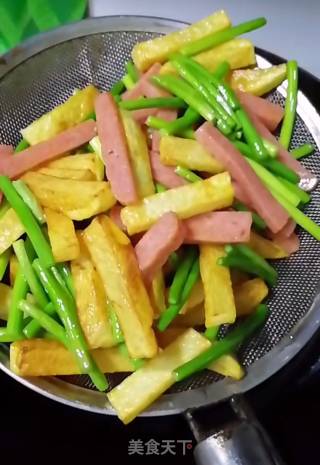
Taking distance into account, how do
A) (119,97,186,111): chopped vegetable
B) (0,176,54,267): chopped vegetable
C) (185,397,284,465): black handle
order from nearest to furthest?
(185,397,284,465): black handle < (0,176,54,267): chopped vegetable < (119,97,186,111): chopped vegetable

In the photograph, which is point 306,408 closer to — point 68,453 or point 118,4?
point 68,453

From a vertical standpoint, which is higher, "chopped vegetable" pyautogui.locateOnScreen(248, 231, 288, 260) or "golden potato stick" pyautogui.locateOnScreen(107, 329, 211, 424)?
"chopped vegetable" pyautogui.locateOnScreen(248, 231, 288, 260)

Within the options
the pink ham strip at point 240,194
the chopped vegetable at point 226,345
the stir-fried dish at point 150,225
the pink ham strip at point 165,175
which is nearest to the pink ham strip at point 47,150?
the stir-fried dish at point 150,225

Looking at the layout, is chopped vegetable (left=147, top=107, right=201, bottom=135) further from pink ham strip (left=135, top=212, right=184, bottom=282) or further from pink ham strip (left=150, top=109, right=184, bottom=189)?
pink ham strip (left=135, top=212, right=184, bottom=282)

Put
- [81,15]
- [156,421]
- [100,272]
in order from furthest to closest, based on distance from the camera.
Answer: [81,15] → [156,421] → [100,272]

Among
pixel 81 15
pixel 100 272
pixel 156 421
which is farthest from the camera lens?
pixel 81 15

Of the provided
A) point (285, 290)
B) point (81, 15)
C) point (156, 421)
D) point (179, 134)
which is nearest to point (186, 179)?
point (179, 134)

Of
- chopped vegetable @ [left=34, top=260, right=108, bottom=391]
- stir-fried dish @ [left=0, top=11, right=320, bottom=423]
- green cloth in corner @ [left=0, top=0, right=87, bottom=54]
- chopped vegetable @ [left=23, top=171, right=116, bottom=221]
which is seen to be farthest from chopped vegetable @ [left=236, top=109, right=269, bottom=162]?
green cloth in corner @ [left=0, top=0, right=87, bottom=54]
